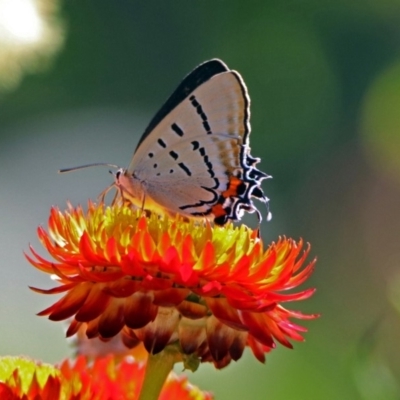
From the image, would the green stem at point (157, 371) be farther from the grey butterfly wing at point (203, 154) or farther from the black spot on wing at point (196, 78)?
the black spot on wing at point (196, 78)

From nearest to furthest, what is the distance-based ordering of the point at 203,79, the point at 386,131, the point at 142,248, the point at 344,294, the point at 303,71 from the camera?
the point at 142,248
the point at 203,79
the point at 344,294
the point at 386,131
the point at 303,71

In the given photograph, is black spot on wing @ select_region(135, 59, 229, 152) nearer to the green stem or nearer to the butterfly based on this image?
the butterfly

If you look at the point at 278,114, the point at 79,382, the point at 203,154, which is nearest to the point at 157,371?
the point at 79,382

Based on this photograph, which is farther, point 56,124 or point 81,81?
point 81,81

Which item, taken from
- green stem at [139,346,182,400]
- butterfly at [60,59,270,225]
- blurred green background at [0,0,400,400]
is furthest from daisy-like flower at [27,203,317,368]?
blurred green background at [0,0,400,400]

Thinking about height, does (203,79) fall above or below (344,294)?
above

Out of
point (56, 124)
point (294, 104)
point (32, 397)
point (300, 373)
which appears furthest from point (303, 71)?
point (32, 397)

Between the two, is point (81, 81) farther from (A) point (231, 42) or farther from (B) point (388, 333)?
(B) point (388, 333)

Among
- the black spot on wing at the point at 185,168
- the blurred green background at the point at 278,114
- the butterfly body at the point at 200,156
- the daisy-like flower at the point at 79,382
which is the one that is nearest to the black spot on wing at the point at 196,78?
the butterfly body at the point at 200,156
